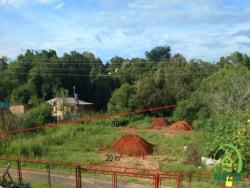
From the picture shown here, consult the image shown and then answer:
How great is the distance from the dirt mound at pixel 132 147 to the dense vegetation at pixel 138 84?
6682 mm

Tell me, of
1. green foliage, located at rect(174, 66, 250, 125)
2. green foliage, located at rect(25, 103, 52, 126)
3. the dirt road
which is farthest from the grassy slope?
green foliage, located at rect(174, 66, 250, 125)

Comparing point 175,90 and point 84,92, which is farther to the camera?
point 84,92

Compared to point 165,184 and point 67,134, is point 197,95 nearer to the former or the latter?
point 67,134

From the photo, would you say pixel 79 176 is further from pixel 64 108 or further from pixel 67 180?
pixel 64 108

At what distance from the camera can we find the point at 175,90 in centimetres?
6350

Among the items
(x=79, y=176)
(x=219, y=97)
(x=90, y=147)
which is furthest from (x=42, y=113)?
(x=79, y=176)

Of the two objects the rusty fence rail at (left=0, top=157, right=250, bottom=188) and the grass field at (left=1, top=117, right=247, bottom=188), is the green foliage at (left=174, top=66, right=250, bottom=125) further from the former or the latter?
the rusty fence rail at (left=0, top=157, right=250, bottom=188)

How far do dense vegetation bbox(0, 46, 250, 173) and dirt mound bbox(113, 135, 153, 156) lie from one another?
6682 mm

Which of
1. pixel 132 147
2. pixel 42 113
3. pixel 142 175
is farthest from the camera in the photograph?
pixel 42 113

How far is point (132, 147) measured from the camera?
105 feet

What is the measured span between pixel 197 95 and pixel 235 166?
1474 inches

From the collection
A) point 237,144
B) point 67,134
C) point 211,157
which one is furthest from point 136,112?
point 237,144

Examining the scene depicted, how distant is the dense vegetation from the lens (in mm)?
43906

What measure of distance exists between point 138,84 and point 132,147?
32.2 m
